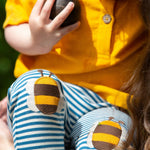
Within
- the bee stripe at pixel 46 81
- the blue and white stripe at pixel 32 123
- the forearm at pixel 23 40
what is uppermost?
the forearm at pixel 23 40

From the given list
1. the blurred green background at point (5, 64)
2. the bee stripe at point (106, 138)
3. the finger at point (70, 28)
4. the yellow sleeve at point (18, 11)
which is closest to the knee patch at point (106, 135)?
the bee stripe at point (106, 138)

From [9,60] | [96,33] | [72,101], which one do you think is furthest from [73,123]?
[9,60]

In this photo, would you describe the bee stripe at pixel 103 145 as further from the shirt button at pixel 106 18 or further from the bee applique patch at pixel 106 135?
the shirt button at pixel 106 18

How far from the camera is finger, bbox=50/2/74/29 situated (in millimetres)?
802

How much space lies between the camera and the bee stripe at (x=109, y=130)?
85 cm

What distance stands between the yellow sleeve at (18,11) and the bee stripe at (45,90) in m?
0.24

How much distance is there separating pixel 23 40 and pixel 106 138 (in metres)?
0.38

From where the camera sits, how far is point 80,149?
2.72 ft

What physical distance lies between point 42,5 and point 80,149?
396 millimetres

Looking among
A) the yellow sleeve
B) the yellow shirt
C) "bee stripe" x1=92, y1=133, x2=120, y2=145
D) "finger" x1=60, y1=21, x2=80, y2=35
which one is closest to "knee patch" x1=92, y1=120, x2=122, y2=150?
"bee stripe" x1=92, y1=133, x2=120, y2=145

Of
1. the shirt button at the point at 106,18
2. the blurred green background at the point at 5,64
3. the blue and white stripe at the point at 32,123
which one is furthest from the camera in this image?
the blurred green background at the point at 5,64

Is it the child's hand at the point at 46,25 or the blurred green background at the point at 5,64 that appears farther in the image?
the blurred green background at the point at 5,64

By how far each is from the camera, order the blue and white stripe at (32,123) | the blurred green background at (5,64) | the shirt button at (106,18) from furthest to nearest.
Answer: the blurred green background at (5,64), the shirt button at (106,18), the blue and white stripe at (32,123)

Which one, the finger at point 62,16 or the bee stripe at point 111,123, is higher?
the finger at point 62,16
